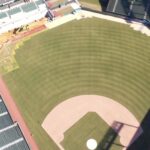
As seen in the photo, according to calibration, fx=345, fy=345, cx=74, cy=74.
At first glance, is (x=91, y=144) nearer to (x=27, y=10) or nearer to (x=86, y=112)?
(x=86, y=112)

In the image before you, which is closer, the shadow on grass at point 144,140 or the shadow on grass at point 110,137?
the shadow on grass at point 144,140

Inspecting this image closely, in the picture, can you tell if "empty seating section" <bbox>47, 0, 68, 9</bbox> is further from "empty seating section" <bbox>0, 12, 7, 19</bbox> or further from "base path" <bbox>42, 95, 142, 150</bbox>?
"base path" <bbox>42, 95, 142, 150</bbox>

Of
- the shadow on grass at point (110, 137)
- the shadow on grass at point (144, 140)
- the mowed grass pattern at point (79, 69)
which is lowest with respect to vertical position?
the shadow on grass at point (144, 140)

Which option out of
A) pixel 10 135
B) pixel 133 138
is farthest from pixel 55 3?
pixel 133 138

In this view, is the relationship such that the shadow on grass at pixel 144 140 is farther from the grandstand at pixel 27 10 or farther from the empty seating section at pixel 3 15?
the empty seating section at pixel 3 15

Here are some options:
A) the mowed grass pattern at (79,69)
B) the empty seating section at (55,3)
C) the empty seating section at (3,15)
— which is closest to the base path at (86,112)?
the mowed grass pattern at (79,69)

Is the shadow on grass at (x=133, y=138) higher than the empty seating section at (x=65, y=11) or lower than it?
lower

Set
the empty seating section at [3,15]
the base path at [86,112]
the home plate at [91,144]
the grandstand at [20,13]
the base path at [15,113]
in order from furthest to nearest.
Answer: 1. the empty seating section at [3,15]
2. the grandstand at [20,13]
3. the base path at [86,112]
4. the base path at [15,113]
5. the home plate at [91,144]

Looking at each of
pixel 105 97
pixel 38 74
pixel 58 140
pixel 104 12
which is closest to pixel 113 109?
pixel 105 97
